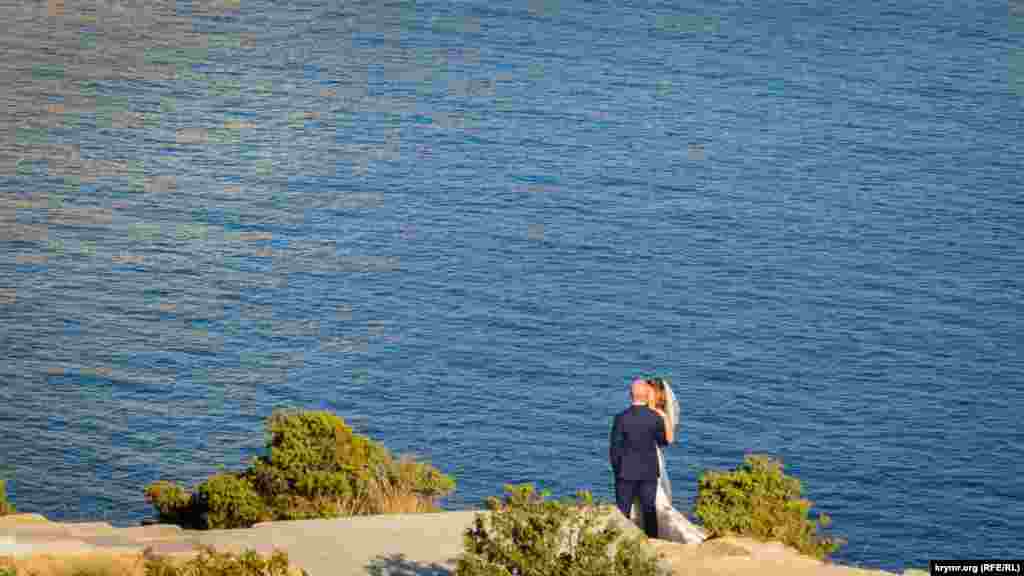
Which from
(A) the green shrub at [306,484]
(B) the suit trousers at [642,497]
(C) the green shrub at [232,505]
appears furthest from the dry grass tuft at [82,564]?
(B) the suit trousers at [642,497]

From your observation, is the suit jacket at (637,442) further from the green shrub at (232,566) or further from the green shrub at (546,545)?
the green shrub at (232,566)

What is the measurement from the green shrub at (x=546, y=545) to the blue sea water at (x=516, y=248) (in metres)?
34.8

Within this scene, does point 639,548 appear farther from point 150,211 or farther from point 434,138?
point 434,138

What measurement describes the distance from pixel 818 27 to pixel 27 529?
114551 millimetres

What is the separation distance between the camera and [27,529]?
76.2ft

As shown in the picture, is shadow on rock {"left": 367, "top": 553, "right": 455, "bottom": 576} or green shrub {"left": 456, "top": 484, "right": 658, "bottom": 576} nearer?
green shrub {"left": 456, "top": 484, "right": 658, "bottom": 576}

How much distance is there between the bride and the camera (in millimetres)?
21594

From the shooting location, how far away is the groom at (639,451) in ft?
70.7

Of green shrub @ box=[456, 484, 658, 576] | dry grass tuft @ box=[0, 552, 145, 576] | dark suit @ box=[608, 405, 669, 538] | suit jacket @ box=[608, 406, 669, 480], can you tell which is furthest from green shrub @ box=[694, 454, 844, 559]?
dry grass tuft @ box=[0, 552, 145, 576]

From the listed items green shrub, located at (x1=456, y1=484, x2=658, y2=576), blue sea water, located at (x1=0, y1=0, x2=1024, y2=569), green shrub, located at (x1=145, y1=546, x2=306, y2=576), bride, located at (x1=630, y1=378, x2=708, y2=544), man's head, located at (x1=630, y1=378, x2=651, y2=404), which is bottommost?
green shrub, located at (x1=145, y1=546, x2=306, y2=576)

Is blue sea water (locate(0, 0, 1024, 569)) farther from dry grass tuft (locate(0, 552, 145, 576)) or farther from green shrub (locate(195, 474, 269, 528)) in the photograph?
dry grass tuft (locate(0, 552, 145, 576))

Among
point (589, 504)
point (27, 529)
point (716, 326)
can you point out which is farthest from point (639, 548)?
point (716, 326)

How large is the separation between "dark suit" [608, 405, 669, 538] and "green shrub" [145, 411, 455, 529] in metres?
3.27

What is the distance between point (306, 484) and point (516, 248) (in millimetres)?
59210
